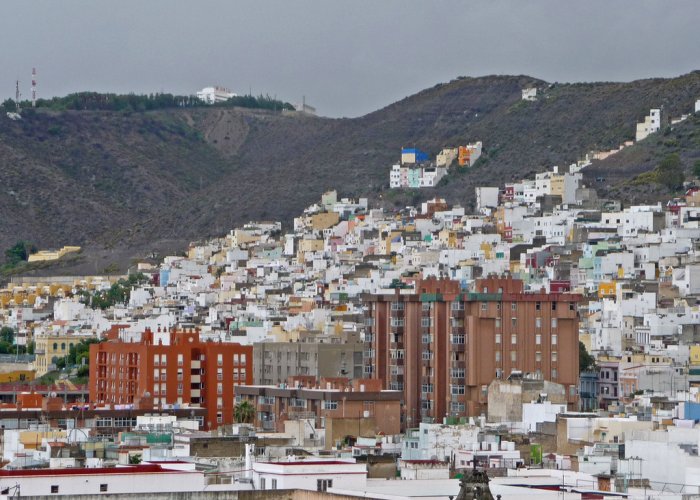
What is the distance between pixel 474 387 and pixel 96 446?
35.9 m

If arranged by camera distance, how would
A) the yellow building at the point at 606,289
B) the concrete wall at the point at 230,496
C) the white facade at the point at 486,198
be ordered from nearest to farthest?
the concrete wall at the point at 230,496 < the yellow building at the point at 606,289 < the white facade at the point at 486,198

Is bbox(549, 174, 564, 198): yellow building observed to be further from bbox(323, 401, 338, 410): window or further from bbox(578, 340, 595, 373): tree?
bbox(323, 401, 338, 410): window

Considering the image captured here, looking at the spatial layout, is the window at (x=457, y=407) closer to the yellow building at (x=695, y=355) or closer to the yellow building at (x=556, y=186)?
the yellow building at (x=695, y=355)

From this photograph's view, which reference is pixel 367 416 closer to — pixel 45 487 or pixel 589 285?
pixel 45 487

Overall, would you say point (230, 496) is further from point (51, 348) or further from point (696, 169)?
point (696, 169)

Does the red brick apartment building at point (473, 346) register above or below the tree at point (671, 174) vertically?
below

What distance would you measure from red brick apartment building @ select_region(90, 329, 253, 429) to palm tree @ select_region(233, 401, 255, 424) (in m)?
6.91

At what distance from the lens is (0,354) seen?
495 ft

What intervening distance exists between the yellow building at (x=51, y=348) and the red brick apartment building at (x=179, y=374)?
31887mm

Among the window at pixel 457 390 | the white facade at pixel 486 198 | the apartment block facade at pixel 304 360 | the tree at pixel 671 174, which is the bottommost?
the window at pixel 457 390

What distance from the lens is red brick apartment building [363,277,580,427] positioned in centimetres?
9788

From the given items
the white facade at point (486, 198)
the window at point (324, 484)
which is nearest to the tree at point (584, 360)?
the window at point (324, 484)

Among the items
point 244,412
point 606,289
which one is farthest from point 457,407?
point 606,289

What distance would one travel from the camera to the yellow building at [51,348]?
140 meters
